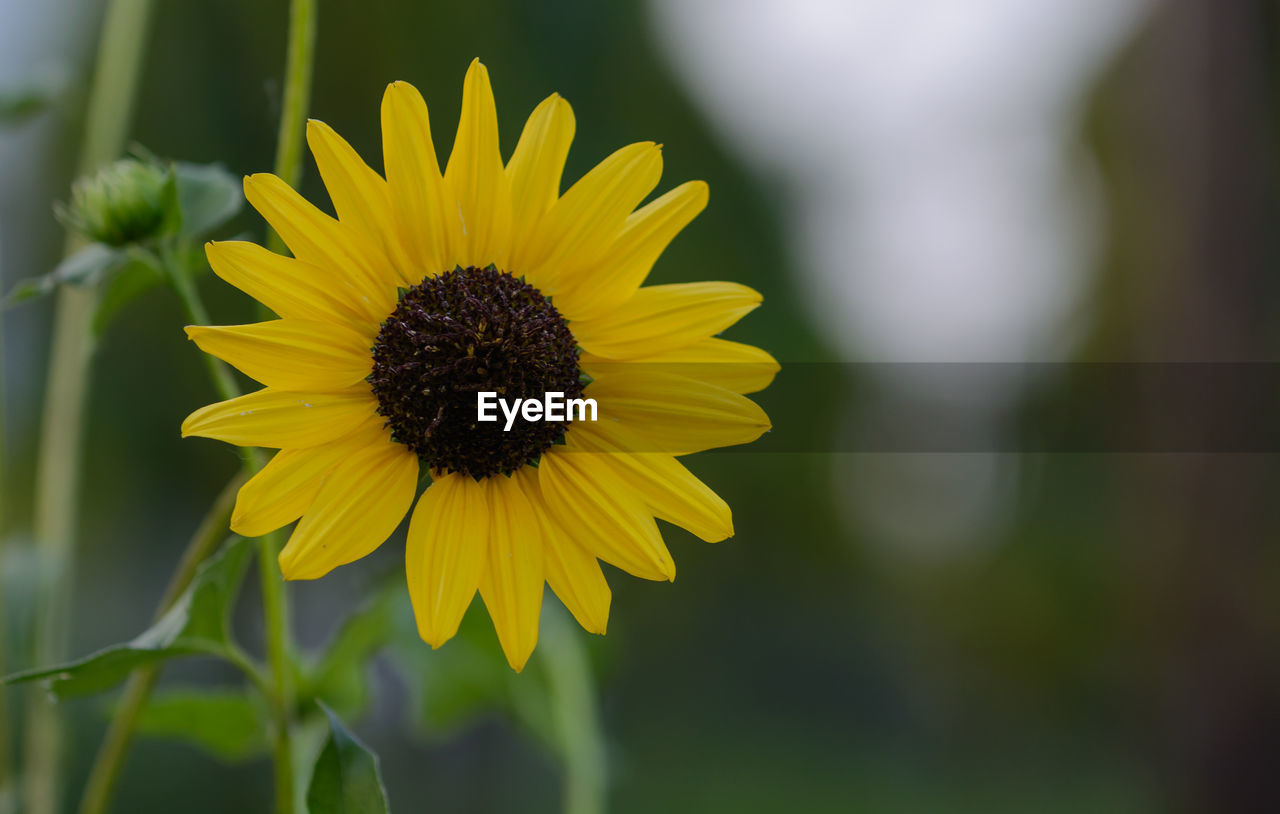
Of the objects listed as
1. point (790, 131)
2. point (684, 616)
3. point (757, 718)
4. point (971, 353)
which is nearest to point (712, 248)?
point (790, 131)

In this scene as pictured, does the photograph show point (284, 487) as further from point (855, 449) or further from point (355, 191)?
point (855, 449)

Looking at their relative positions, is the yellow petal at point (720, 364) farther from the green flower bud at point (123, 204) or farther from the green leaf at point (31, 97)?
the green leaf at point (31, 97)

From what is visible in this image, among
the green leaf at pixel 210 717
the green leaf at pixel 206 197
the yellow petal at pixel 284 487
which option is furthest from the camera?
the green leaf at pixel 210 717

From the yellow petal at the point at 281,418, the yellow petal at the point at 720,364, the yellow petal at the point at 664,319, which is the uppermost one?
the yellow petal at the point at 664,319

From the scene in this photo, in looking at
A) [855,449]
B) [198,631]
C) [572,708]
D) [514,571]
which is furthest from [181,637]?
[855,449]

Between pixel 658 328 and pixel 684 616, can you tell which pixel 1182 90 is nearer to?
pixel 684 616

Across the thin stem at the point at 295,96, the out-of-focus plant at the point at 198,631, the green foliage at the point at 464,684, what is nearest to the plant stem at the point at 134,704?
the out-of-focus plant at the point at 198,631
